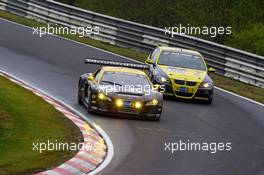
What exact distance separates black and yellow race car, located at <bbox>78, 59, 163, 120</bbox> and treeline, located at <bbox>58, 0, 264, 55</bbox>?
24.3 meters

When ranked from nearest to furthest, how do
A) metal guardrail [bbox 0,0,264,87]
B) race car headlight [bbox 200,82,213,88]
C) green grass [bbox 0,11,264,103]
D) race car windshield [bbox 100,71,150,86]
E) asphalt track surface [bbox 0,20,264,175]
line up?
asphalt track surface [bbox 0,20,264,175] → race car windshield [bbox 100,71,150,86] → race car headlight [bbox 200,82,213,88] → green grass [bbox 0,11,264,103] → metal guardrail [bbox 0,0,264,87]

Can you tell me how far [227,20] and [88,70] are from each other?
21.8 metres

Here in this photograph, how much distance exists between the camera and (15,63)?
965 inches

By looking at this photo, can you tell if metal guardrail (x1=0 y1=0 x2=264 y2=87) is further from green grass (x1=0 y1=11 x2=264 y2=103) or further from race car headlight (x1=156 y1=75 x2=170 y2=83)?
race car headlight (x1=156 y1=75 x2=170 y2=83)

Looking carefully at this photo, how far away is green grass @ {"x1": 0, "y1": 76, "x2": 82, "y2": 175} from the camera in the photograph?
1220 cm

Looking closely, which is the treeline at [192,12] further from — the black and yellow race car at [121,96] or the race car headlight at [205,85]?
the black and yellow race car at [121,96]

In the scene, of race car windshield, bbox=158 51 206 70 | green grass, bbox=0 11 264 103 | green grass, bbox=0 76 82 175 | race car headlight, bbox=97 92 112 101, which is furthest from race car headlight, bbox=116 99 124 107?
green grass, bbox=0 11 264 103

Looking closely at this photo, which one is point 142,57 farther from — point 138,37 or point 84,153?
point 84,153

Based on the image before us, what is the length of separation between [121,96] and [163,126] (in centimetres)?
132

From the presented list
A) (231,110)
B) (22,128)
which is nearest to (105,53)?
(231,110)

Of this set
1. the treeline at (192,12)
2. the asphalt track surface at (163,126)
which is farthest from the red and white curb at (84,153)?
the treeline at (192,12)

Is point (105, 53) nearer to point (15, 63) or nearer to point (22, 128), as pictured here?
point (15, 63)

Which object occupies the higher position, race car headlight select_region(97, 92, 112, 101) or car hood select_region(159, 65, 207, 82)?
race car headlight select_region(97, 92, 112, 101)

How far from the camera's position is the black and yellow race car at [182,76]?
2089 cm
